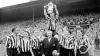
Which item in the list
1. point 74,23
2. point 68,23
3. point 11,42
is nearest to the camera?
point 11,42

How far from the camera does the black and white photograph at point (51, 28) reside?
3.82 m

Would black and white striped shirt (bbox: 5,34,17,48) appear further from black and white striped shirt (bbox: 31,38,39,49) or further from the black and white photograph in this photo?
black and white striped shirt (bbox: 31,38,39,49)

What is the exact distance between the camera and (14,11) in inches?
453

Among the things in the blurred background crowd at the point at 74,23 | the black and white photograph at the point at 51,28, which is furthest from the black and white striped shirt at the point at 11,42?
the blurred background crowd at the point at 74,23

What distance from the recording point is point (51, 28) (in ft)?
14.7

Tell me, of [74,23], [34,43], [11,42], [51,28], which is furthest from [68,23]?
[11,42]

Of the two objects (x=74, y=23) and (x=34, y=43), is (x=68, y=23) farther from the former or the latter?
(x=34, y=43)

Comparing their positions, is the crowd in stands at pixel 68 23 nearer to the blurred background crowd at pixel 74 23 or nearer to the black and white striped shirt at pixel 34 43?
the blurred background crowd at pixel 74 23

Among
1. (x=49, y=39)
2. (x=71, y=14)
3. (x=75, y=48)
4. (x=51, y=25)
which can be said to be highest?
(x=71, y=14)

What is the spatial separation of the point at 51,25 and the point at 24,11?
7.11 metres

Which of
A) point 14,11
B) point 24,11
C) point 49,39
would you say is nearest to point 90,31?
point 49,39

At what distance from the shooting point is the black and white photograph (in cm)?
382

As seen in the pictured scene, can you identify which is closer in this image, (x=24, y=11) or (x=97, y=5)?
(x=97, y=5)

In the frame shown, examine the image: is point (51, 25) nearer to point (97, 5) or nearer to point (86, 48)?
point (86, 48)
